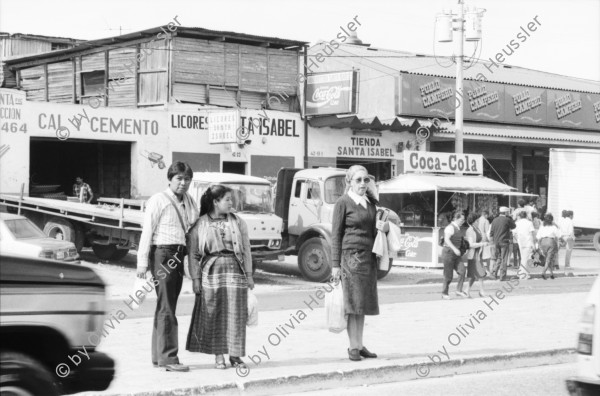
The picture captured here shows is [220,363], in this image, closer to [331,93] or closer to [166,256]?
[166,256]

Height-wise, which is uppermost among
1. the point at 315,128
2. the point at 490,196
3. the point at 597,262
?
the point at 315,128

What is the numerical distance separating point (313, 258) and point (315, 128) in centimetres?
1153

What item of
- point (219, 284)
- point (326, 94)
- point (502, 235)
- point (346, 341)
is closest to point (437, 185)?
point (502, 235)

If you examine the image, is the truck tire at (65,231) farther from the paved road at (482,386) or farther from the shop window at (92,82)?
the paved road at (482,386)

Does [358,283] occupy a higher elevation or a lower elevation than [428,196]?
lower

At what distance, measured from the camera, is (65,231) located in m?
22.7

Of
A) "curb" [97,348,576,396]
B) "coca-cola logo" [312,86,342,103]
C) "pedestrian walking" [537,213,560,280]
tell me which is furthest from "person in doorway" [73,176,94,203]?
"curb" [97,348,576,396]

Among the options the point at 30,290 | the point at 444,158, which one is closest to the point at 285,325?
the point at 30,290

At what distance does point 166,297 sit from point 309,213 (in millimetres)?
13547

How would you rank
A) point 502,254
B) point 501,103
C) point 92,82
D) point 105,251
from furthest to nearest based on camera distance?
point 501,103
point 92,82
point 105,251
point 502,254

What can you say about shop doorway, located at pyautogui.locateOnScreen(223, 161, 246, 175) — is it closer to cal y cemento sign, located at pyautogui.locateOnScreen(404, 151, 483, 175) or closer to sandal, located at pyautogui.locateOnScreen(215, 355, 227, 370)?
cal y cemento sign, located at pyautogui.locateOnScreen(404, 151, 483, 175)

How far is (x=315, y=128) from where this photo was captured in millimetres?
32969

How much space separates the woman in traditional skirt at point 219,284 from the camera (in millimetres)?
9094

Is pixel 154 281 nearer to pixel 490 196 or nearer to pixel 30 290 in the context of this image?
pixel 30 290
